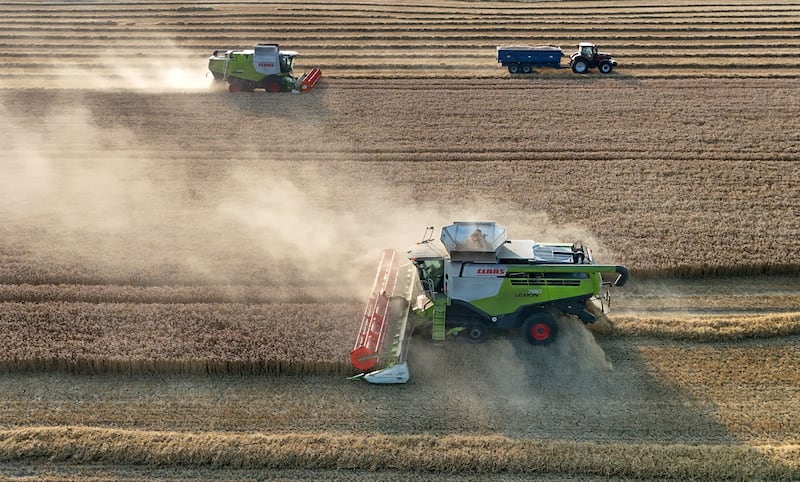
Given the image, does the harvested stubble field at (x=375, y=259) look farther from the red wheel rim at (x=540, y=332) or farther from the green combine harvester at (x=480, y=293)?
the green combine harvester at (x=480, y=293)

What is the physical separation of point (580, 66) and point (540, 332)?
2183 cm

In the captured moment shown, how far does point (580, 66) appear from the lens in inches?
1252

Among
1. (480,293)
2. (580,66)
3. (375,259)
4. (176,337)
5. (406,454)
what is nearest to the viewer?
(406,454)

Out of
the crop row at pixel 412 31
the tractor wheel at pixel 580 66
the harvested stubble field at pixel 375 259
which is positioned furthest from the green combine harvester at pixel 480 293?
the tractor wheel at pixel 580 66

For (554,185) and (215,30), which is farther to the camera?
(215,30)

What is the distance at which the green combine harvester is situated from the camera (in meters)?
12.6

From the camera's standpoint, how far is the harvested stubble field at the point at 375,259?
1130 cm

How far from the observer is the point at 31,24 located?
43531 millimetres

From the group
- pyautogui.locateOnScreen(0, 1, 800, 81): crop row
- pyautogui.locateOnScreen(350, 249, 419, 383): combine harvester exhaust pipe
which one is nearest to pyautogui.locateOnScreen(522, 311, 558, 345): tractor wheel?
pyautogui.locateOnScreen(350, 249, 419, 383): combine harvester exhaust pipe

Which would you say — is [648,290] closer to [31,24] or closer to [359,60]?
[359,60]

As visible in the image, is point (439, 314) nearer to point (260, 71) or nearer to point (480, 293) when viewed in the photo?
point (480, 293)

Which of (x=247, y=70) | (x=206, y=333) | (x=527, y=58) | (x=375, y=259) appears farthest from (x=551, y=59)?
(x=206, y=333)

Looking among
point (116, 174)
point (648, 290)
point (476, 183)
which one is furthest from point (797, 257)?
point (116, 174)

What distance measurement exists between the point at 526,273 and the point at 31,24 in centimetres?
4253
